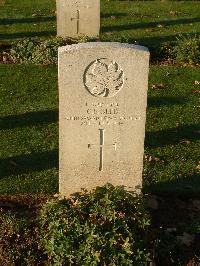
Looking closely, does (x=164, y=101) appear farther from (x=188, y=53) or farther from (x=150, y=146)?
(x=188, y=53)

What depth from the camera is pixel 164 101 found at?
32.0 ft

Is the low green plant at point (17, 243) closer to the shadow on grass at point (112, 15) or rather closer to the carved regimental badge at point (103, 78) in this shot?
the carved regimental badge at point (103, 78)

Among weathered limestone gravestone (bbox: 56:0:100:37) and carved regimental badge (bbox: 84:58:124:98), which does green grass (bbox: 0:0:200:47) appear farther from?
carved regimental badge (bbox: 84:58:124:98)

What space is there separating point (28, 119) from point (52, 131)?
23.9 inches

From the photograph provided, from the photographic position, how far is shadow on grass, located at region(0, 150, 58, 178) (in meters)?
7.30

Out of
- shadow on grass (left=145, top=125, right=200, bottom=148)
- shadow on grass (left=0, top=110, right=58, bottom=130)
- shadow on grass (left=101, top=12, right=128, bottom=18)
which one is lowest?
shadow on grass (left=145, top=125, right=200, bottom=148)

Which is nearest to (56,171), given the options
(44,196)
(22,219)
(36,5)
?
(44,196)

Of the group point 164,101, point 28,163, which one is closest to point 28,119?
point 28,163

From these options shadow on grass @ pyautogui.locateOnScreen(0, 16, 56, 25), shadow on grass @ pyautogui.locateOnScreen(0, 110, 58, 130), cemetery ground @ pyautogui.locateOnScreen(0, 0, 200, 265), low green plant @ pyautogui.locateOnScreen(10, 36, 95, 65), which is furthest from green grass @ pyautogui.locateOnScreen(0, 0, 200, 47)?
shadow on grass @ pyautogui.locateOnScreen(0, 110, 58, 130)

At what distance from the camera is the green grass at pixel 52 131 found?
7.07 meters

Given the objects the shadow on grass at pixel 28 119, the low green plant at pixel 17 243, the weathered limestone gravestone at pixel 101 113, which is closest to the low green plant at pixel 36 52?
the shadow on grass at pixel 28 119

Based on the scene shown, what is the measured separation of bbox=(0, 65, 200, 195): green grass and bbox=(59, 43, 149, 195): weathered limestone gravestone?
1.00 m

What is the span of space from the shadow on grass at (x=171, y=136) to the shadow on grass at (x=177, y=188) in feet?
3.59

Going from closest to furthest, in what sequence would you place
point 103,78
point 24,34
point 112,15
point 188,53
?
point 103,78 → point 188,53 → point 24,34 → point 112,15
